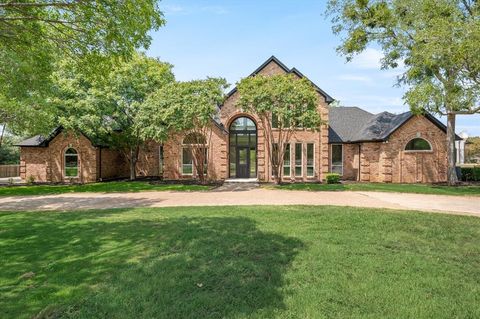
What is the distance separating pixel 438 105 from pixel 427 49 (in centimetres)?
370

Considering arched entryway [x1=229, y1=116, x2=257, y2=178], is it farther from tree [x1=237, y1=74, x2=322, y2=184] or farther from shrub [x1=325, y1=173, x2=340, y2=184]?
shrub [x1=325, y1=173, x2=340, y2=184]

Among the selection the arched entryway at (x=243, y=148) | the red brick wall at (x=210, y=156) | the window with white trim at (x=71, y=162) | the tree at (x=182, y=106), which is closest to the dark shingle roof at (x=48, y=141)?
the window with white trim at (x=71, y=162)

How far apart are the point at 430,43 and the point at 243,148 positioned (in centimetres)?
1490

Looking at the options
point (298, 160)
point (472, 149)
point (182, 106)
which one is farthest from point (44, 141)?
point (472, 149)

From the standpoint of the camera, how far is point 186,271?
19.8ft

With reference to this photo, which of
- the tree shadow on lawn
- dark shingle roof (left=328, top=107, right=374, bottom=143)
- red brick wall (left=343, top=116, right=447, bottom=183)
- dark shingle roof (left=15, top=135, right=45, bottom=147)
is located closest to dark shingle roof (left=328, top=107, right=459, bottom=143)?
dark shingle roof (left=328, top=107, right=374, bottom=143)

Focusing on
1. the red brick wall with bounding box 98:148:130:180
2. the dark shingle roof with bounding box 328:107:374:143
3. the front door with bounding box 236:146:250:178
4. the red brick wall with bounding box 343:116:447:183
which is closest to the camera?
the red brick wall with bounding box 343:116:447:183

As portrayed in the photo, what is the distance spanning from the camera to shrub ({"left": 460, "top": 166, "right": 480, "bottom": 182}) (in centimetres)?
2677

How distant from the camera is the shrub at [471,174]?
26.8 m

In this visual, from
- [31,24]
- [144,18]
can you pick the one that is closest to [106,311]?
[144,18]

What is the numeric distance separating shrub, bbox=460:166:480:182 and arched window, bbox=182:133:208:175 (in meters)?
21.6

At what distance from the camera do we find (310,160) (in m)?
26.4

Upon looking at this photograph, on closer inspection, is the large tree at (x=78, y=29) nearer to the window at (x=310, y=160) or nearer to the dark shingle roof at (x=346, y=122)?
the window at (x=310, y=160)

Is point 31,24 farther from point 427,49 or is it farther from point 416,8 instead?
point 416,8
